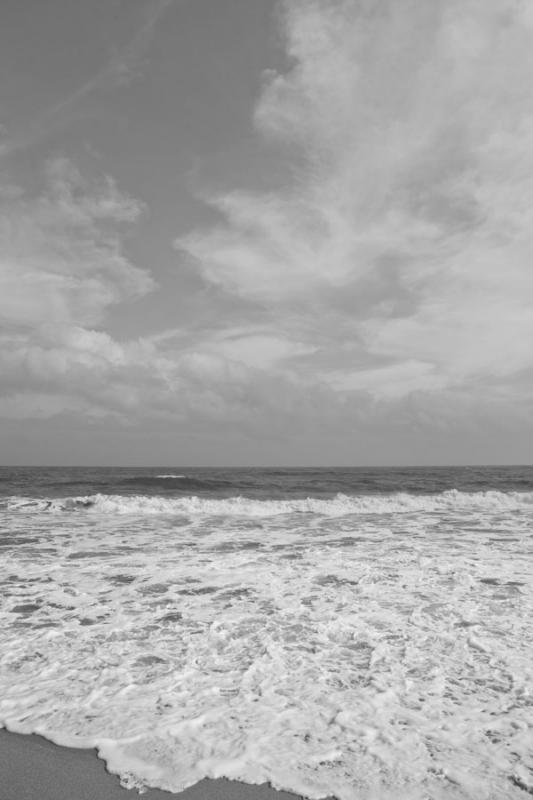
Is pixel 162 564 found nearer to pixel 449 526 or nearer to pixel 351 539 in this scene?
pixel 351 539

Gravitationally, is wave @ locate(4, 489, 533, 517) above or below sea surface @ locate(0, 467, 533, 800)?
below

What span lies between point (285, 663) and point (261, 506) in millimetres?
20231

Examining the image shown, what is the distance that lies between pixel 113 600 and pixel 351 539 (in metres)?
7.93

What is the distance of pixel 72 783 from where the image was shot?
3182 mm

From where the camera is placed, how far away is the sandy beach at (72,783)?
3.07 metres

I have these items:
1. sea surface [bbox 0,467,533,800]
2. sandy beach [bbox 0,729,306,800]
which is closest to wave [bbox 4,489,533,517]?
sea surface [bbox 0,467,533,800]

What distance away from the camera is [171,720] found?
393 centimetres

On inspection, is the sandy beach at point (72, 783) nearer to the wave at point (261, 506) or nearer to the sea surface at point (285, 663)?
the sea surface at point (285, 663)

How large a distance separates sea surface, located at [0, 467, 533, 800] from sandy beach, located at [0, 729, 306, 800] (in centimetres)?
8

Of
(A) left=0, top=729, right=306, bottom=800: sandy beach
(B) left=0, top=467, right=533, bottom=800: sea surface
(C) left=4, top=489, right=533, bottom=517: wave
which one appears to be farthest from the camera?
(C) left=4, top=489, right=533, bottom=517: wave

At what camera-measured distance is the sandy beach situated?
3.07 metres

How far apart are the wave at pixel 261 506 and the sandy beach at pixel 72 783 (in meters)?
18.5

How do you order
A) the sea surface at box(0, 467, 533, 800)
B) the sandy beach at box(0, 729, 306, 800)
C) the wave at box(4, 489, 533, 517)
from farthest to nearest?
the wave at box(4, 489, 533, 517) < the sea surface at box(0, 467, 533, 800) < the sandy beach at box(0, 729, 306, 800)

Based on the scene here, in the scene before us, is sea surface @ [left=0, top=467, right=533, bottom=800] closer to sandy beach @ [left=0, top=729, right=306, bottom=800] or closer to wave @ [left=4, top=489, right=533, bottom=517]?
sandy beach @ [left=0, top=729, right=306, bottom=800]
